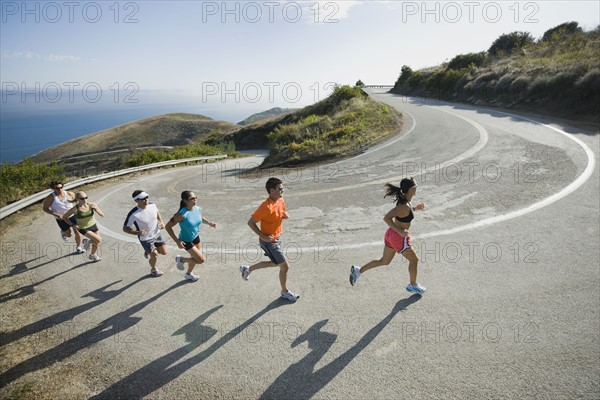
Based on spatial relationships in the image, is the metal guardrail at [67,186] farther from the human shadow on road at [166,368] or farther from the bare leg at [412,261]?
the bare leg at [412,261]

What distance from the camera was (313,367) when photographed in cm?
398

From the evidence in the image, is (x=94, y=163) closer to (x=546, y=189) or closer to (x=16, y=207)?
(x=16, y=207)

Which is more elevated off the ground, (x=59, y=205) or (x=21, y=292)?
(x=59, y=205)

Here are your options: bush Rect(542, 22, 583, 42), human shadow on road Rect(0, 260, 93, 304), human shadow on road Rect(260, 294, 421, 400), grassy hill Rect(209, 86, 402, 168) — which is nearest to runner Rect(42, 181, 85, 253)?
human shadow on road Rect(0, 260, 93, 304)

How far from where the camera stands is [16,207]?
1115 centimetres

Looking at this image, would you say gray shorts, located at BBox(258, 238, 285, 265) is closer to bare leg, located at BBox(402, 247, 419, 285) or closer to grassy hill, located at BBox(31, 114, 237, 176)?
bare leg, located at BBox(402, 247, 419, 285)

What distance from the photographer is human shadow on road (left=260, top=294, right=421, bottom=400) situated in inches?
145

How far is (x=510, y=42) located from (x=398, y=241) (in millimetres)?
46364

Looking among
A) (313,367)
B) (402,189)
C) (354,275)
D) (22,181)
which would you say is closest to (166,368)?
(313,367)

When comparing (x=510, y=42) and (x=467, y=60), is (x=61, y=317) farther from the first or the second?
(x=510, y=42)

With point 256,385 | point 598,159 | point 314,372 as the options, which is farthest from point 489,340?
point 598,159

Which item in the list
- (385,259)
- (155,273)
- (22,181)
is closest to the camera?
(385,259)

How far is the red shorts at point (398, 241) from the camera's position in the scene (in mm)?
4988

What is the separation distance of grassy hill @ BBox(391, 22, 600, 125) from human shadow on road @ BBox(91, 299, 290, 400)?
20884 millimetres
